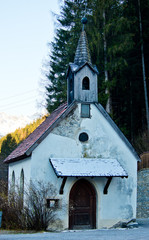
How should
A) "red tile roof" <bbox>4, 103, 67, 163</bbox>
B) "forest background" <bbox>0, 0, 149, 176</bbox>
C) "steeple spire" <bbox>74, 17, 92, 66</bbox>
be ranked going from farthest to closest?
"forest background" <bbox>0, 0, 149, 176</bbox> → "steeple spire" <bbox>74, 17, 92, 66</bbox> → "red tile roof" <bbox>4, 103, 67, 163</bbox>

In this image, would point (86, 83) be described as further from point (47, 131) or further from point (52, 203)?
point (52, 203)

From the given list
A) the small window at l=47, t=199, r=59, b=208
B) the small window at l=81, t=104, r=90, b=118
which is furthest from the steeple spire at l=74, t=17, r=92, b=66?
the small window at l=47, t=199, r=59, b=208

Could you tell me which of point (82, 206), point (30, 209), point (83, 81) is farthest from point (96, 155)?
point (30, 209)

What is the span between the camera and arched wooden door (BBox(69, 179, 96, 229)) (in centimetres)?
1673

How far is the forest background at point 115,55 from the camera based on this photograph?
28.8 meters

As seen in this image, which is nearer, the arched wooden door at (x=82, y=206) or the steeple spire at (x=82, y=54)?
the arched wooden door at (x=82, y=206)

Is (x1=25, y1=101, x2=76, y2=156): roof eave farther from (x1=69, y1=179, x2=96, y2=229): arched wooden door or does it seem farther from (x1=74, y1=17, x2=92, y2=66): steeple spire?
(x1=69, y1=179, x2=96, y2=229): arched wooden door

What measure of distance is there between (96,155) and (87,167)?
1.19 m

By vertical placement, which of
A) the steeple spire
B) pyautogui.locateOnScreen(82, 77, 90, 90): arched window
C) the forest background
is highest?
the forest background

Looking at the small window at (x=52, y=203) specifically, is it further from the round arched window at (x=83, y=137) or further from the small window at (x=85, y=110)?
the small window at (x=85, y=110)

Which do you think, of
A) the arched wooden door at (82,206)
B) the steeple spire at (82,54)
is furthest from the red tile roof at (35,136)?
the arched wooden door at (82,206)

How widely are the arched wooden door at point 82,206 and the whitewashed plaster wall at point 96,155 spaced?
351mm

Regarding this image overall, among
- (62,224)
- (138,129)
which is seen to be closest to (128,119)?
(138,129)

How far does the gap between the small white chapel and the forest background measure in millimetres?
10054
